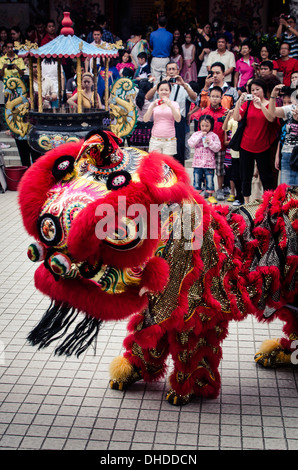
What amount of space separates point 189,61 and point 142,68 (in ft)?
5.12

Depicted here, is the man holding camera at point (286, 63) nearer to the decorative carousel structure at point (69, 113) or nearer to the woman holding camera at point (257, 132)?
the woman holding camera at point (257, 132)

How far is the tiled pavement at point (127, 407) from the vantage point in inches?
127

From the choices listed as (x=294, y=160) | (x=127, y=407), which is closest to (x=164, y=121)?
(x=294, y=160)

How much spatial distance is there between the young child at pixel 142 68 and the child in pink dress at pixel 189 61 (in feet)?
4.45

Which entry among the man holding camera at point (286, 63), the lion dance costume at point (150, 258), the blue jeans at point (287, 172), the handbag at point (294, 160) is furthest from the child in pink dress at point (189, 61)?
the lion dance costume at point (150, 258)

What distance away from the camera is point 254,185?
24.7 feet

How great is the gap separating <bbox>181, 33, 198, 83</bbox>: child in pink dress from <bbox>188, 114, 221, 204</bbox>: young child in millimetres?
4323

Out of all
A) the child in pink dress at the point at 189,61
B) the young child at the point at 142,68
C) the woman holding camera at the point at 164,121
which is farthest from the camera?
the child in pink dress at the point at 189,61

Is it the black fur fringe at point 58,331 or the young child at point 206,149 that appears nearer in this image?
the black fur fringe at point 58,331

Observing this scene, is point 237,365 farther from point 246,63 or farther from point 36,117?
point 246,63

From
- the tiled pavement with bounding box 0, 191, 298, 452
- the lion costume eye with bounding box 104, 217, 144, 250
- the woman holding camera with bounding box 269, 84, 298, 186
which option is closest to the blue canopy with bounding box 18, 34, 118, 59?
the woman holding camera with bounding box 269, 84, 298, 186

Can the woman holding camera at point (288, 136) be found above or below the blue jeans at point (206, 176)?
above

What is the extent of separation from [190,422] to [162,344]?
18.9 inches

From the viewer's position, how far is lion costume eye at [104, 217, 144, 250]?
269 cm
